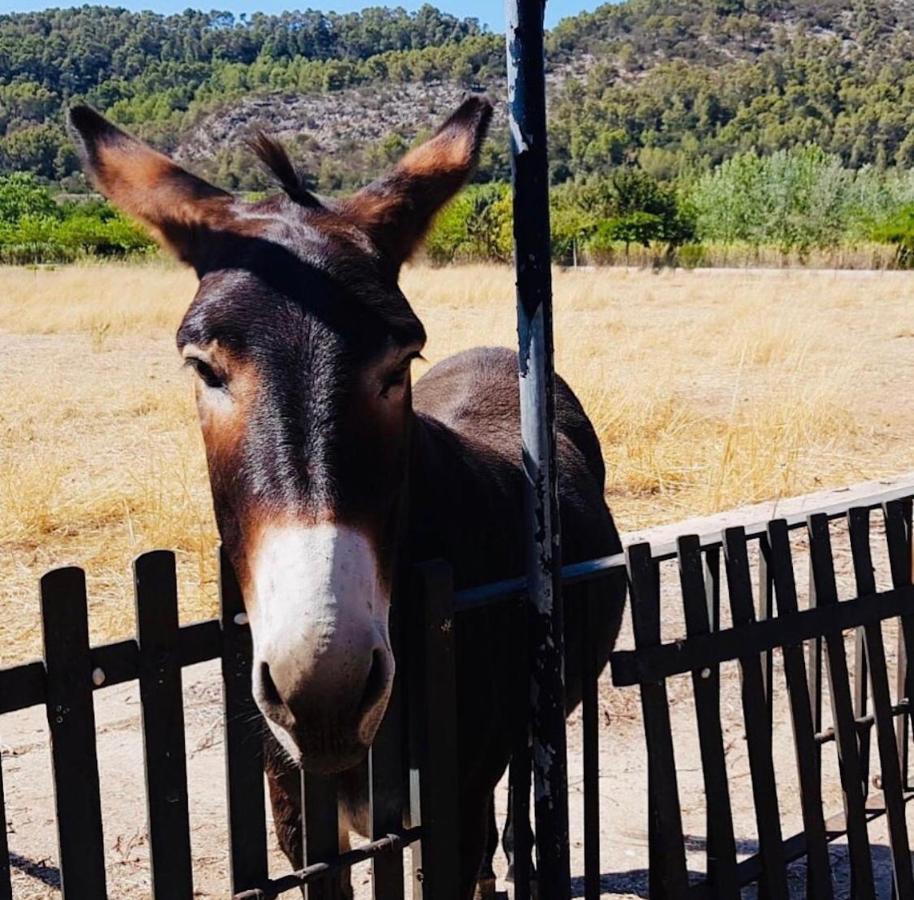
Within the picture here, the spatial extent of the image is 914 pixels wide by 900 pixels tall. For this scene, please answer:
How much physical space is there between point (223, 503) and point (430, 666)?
56 centimetres

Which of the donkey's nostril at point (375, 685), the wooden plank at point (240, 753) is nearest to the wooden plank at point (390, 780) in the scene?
the wooden plank at point (240, 753)

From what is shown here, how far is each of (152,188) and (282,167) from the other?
34 centimetres

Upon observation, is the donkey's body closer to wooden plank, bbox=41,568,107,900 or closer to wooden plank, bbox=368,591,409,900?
wooden plank, bbox=368,591,409,900

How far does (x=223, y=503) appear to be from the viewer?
6.55 ft

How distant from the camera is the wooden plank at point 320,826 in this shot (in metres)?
2.10

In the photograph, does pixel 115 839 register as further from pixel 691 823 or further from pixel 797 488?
pixel 797 488

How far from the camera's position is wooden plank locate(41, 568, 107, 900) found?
1728 mm

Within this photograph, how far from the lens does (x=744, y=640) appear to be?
2.69 metres

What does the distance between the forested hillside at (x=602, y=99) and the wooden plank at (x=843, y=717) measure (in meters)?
30.3

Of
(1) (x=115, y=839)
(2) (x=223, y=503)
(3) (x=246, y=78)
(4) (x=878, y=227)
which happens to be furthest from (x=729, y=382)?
(3) (x=246, y=78)

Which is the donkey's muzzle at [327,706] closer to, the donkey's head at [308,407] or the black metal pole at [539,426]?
the donkey's head at [308,407]

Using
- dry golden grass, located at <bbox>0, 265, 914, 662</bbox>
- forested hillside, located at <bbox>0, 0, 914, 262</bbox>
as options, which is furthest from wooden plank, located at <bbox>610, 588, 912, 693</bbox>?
forested hillside, located at <bbox>0, 0, 914, 262</bbox>

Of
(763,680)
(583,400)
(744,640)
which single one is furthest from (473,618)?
(583,400)

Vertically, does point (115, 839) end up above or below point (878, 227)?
below
